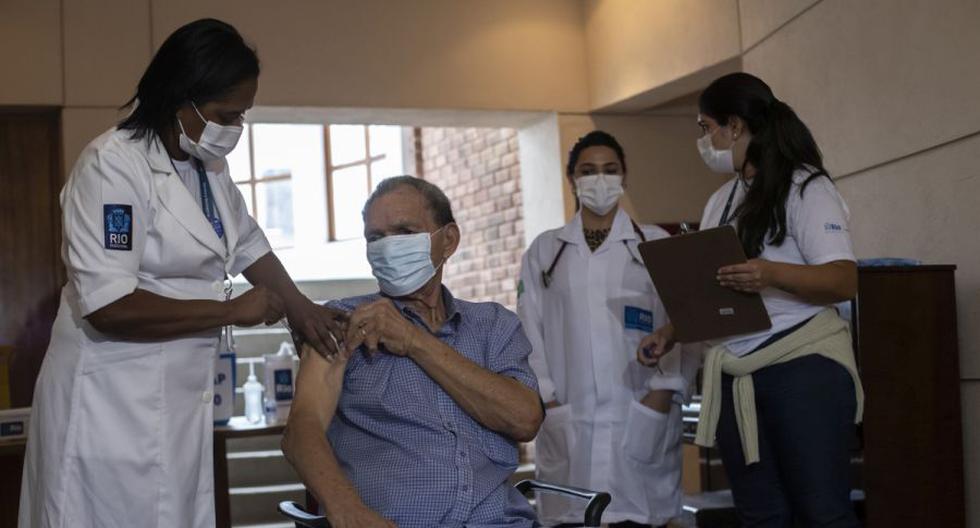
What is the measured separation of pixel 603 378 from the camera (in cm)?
338

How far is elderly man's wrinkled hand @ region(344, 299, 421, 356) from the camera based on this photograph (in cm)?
210

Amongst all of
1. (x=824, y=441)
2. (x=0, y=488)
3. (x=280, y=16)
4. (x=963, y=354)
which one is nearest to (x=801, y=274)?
(x=824, y=441)

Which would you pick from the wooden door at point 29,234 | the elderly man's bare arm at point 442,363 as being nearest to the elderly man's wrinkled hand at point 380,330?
the elderly man's bare arm at point 442,363

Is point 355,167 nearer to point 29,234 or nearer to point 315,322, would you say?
point 29,234

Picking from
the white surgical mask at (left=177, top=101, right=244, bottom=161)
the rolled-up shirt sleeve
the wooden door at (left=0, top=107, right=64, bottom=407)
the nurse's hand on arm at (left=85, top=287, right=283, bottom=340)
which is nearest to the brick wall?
the wooden door at (left=0, top=107, right=64, bottom=407)

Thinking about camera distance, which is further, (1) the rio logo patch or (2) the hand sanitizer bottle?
(2) the hand sanitizer bottle

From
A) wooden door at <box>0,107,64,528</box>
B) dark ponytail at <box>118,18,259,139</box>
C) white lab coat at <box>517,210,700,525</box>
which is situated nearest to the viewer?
dark ponytail at <box>118,18,259,139</box>

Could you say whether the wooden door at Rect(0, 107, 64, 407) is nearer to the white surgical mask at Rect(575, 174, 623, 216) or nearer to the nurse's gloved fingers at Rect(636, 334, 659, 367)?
the white surgical mask at Rect(575, 174, 623, 216)

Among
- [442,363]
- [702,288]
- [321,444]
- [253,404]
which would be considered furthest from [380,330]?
[253,404]

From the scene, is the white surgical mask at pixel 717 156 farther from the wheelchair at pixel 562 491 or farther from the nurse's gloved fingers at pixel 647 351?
the wheelchair at pixel 562 491

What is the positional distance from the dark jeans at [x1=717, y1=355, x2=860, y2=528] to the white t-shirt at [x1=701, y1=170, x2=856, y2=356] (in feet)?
0.33

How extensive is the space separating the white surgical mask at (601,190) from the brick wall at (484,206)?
3343mm

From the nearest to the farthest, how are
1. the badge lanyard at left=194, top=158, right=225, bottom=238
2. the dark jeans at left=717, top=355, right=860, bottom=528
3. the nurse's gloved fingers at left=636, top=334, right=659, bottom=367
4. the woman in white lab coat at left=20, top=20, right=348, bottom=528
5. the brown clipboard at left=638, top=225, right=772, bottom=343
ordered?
the woman in white lab coat at left=20, top=20, right=348, bottom=528 < the badge lanyard at left=194, top=158, right=225, bottom=238 < the dark jeans at left=717, top=355, right=860, bottom=528 < the brown clipboard at left=638, top=225, right=772, bottom=343 < the nurse's gloved fingers at left=636, top=334, right=659, bottom=367

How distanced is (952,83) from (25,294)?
404 cm
